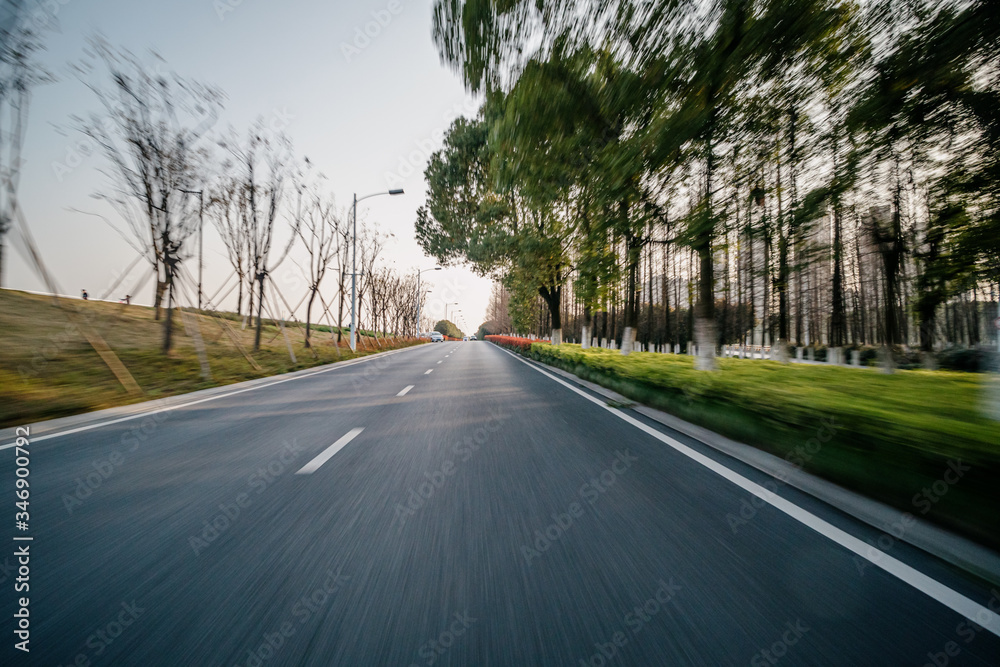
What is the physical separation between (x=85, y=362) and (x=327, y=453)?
11.1 m

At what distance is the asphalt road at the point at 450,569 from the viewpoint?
1688 mm

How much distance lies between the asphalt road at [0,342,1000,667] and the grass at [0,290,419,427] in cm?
363

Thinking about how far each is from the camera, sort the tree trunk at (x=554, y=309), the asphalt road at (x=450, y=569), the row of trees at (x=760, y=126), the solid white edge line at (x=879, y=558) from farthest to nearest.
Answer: the tree trunk at (x=554, y=309)
the row of trees at (x=760, y=126)
the solid white edge line at (x=879, y=558)
the asphalt road at (x=450, y=569)

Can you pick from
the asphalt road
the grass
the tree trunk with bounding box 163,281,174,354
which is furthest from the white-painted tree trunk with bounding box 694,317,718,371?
the tree trunk with bounding box 163,281,174,354

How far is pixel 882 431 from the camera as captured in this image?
3195 mm

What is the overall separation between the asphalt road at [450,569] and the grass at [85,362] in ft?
11.9

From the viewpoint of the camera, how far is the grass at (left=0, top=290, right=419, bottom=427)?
699cm

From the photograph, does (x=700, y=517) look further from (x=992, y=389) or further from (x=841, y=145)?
(x=841, y=145)

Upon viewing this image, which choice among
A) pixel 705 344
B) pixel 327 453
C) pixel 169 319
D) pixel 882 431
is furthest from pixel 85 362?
pixel 882 431

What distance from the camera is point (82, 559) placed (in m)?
2.31

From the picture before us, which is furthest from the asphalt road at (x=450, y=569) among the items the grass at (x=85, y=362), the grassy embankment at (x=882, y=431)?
the grass at (x=85, y=362)

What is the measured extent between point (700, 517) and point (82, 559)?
3803mm

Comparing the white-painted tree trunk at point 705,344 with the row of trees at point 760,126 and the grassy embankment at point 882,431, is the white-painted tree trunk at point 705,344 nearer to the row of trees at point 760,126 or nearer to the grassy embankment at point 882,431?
the row of trees at point 760,126

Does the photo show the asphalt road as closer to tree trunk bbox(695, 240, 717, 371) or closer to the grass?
the grass
